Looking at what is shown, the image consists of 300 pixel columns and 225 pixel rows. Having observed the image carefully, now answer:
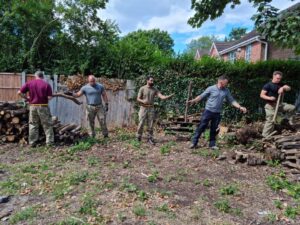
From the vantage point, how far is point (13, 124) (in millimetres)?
8836

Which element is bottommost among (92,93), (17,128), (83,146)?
(83,146)

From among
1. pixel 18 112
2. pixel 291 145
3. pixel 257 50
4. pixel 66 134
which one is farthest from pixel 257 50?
pixel 18 112

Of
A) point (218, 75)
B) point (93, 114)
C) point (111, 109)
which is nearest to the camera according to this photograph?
point (93, 114)

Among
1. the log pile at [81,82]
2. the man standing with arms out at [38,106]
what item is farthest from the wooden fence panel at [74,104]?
the man standing with arms out at [38,106]

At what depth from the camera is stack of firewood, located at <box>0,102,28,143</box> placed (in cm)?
875

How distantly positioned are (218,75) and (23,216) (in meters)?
9.80

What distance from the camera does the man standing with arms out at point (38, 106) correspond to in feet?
27.3

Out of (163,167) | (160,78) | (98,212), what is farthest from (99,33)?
(98,212)

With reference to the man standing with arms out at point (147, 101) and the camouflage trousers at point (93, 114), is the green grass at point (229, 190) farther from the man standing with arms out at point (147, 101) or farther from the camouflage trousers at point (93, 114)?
the camouflage trousers at point (93, 114)

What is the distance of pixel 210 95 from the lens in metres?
8.11

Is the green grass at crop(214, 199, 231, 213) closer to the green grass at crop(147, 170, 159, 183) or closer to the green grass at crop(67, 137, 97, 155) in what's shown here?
the green grass at crop(147, 170, 159, 183)

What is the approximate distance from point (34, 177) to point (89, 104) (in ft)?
10.7

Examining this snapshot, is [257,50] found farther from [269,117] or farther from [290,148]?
[290,148]

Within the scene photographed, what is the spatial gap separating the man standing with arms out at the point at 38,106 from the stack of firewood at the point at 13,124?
506 millimetres
